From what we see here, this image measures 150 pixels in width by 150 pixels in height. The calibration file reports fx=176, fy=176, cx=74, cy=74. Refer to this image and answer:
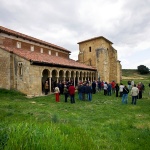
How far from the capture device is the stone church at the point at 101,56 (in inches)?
1403

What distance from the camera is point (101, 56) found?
117 feet

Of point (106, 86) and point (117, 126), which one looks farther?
point (106, 86)

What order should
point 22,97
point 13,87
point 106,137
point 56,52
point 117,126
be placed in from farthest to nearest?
point 56,52, point 13,87, point 22,97, point 117,126, point 106,137

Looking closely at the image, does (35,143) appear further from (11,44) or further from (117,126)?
(11,44)

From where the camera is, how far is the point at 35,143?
3.96m

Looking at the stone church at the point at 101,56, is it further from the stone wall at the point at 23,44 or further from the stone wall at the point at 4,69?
the stone wall at the point at 4,69

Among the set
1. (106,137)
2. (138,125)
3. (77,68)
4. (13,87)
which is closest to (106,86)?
(77,68)

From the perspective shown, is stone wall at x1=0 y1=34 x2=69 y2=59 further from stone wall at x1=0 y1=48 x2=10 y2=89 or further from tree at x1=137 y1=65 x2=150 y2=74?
tree at x1=137 y1=65 x2=150 y2=74

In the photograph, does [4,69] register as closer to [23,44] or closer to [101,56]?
[23,44]

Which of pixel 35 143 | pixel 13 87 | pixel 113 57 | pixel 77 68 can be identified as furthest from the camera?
pixel 113 57

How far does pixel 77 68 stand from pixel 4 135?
22611 millimetres

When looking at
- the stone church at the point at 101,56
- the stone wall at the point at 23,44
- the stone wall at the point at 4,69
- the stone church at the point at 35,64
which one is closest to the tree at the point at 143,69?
the stone church at the point at 101,56

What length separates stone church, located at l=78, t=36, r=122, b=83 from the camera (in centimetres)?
3562

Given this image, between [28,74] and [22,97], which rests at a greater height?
[28,74]
